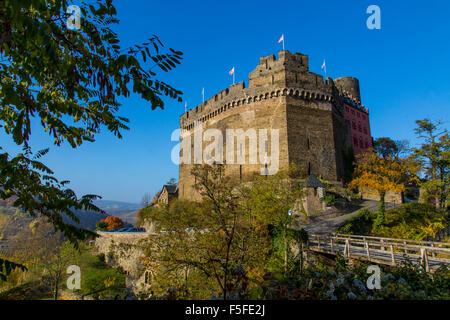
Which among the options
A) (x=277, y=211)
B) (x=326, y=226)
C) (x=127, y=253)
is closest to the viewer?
(x=277, y=211)

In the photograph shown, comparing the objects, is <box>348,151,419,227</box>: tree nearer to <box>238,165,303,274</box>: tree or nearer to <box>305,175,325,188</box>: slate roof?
<box>305,175,325,188</box>: slate roof

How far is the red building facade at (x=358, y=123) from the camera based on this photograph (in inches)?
1503

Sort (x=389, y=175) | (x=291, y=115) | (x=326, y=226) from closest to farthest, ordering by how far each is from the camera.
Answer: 1. (x=326, y=226)
2. (x=389, y=175)
3. (x=291, y=115)

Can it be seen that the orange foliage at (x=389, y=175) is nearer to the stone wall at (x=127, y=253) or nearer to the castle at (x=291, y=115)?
the castle at (x=291, y=115)

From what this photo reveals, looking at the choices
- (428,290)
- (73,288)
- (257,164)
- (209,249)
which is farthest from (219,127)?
(428,290)

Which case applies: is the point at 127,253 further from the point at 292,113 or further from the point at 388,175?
the point at 388,175

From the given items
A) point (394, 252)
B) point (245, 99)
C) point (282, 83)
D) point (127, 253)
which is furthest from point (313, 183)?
point (127, 253)

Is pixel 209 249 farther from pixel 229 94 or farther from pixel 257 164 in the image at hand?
pixel 229 94

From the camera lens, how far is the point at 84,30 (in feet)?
12.7

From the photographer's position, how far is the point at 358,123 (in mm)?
39812

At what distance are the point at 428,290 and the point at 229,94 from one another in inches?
1076

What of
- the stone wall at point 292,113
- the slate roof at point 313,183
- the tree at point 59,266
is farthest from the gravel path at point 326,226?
the tree at point 59,266

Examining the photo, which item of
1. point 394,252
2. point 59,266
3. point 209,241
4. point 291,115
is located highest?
point 291,115

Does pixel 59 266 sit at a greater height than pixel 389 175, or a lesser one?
lesser
